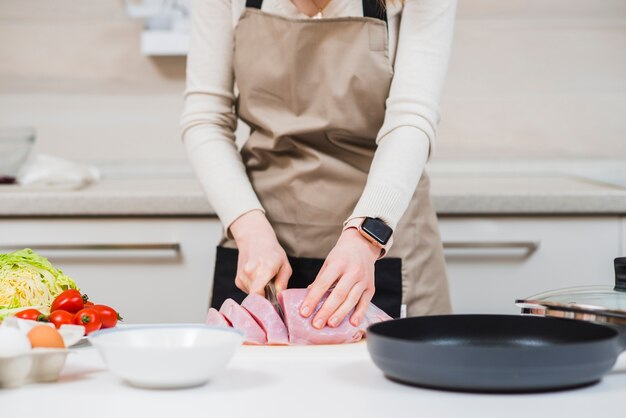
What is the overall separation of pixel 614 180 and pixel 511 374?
6.18ft


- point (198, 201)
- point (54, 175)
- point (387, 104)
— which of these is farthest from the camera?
point (54, 175)

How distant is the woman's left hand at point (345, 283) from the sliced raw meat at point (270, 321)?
0.11 feet

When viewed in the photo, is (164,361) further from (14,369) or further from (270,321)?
(270,321)

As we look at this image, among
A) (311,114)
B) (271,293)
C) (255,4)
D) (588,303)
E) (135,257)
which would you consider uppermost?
(255,4)

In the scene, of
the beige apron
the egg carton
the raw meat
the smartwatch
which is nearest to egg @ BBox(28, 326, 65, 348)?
the egg carton

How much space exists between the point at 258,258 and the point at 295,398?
549 mm

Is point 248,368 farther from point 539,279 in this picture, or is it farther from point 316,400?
point 539,279

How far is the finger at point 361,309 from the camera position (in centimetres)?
108

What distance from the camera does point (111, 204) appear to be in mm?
1904

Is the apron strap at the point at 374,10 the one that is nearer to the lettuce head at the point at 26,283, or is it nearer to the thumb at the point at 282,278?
the thumb at the point at 282,278

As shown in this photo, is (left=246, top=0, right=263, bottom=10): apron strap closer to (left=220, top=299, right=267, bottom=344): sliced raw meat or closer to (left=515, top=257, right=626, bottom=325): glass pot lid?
(left=220, top=299, right=267, bottom=344): sliced raw meat

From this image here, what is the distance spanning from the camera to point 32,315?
3.23 ft

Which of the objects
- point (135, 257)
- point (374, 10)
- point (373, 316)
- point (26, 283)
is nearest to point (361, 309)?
point (373, 316)

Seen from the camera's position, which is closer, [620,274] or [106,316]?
[620,274]
